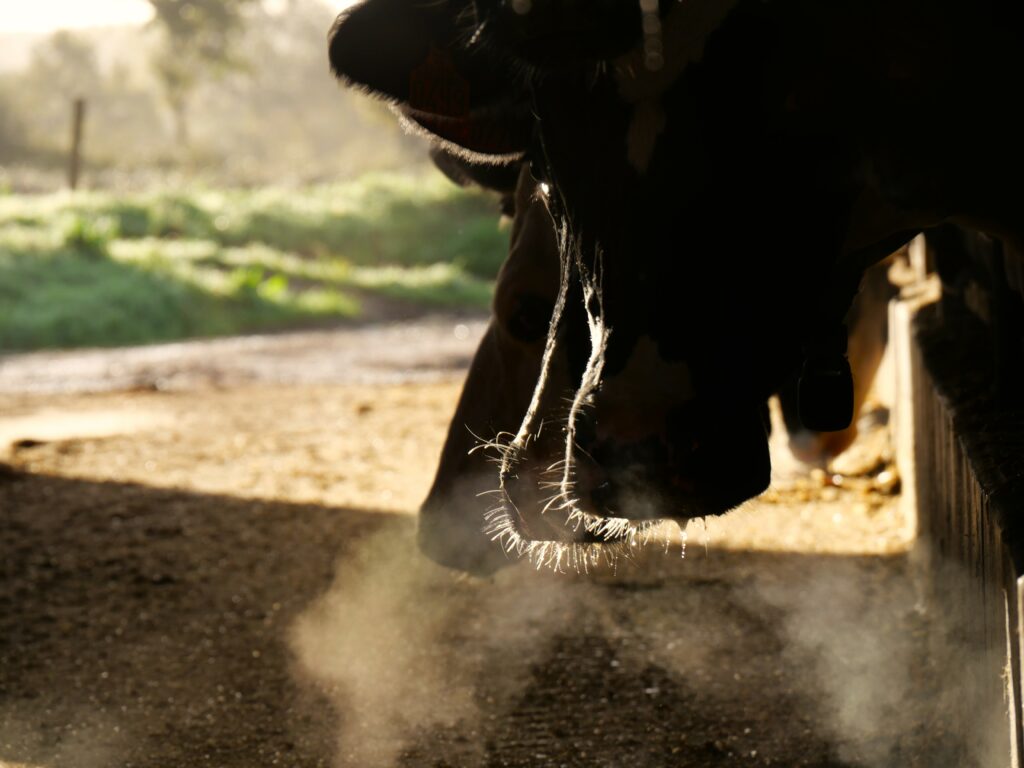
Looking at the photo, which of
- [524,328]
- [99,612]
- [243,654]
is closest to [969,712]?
[524,328]

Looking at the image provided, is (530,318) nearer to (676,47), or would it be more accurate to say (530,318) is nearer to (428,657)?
(676,47)

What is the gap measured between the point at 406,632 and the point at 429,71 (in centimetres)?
213

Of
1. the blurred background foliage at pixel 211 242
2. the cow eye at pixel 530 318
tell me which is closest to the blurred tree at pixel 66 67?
the blurred background foliage at pixel 211 242

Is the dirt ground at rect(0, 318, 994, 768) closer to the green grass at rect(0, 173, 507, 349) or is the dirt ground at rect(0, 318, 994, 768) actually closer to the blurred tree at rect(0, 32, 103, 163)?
the green grass at rect(0, 173, 507, 349)

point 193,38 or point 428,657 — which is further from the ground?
point 428,657

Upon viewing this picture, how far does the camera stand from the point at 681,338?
2.08 meters

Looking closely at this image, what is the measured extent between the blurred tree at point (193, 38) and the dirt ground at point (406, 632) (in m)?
44.4

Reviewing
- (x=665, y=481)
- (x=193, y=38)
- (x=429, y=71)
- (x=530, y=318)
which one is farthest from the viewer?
(x=193, y=38)

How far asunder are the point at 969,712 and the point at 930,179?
54.0 inches

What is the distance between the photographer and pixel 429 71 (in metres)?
2.53

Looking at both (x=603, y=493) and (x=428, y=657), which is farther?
(x=428, y=657)

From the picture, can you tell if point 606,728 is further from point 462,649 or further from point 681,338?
point 681,338

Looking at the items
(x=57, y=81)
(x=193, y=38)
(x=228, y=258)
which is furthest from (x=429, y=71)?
(x=57, y=81)

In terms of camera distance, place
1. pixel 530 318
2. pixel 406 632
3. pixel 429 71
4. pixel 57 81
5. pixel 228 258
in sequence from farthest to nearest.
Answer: pixel 57 81, pixel 228 258, pixel 406 632, pixel 530 318, pixel 429 71
